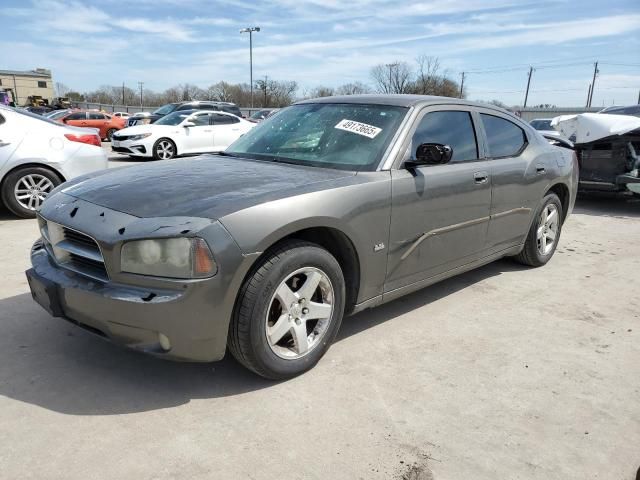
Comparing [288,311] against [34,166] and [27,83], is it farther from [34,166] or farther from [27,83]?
[27,83]

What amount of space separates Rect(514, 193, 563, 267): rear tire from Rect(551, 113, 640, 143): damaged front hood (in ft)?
12.6

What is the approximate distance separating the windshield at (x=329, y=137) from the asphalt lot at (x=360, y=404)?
3.93 ft

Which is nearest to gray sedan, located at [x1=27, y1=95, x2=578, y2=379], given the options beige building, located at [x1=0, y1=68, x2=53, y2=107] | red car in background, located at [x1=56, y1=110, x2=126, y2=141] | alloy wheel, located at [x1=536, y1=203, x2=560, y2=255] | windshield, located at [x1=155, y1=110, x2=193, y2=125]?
alloy wheel, located at [x1=536, y1=203, x2=560, y2=255]

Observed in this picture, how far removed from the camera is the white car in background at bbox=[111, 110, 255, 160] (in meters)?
13.5

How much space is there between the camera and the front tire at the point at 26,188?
250 inches

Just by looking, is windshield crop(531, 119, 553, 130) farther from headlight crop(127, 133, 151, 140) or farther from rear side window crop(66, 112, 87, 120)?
rear side window crop(66, 112, 87, 120)

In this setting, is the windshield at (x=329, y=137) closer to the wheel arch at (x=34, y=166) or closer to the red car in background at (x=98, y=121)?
the wheel arch at (x=34, y=166)

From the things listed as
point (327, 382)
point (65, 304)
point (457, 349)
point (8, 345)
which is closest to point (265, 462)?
point (327, 382)

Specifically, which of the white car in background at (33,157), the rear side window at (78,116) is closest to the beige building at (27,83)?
the rear side window at (78,116)

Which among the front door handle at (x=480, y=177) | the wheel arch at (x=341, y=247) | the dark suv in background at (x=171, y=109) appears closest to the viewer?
the wheel arch at (x=341, y=247)

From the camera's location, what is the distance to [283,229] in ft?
8.68

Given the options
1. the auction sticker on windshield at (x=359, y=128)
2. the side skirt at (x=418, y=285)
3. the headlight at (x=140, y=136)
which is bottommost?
the side skirt at (x=418, y=285)

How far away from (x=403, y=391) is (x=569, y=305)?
214 centimetres

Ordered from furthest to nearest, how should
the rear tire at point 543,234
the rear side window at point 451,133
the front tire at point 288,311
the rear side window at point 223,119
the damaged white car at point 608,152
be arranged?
the rear side window at point 223,119, the damaged white car at point 608,152, the rear tire at point 543,234, the rear side window at point 451,133, the front tire at point 288,311
